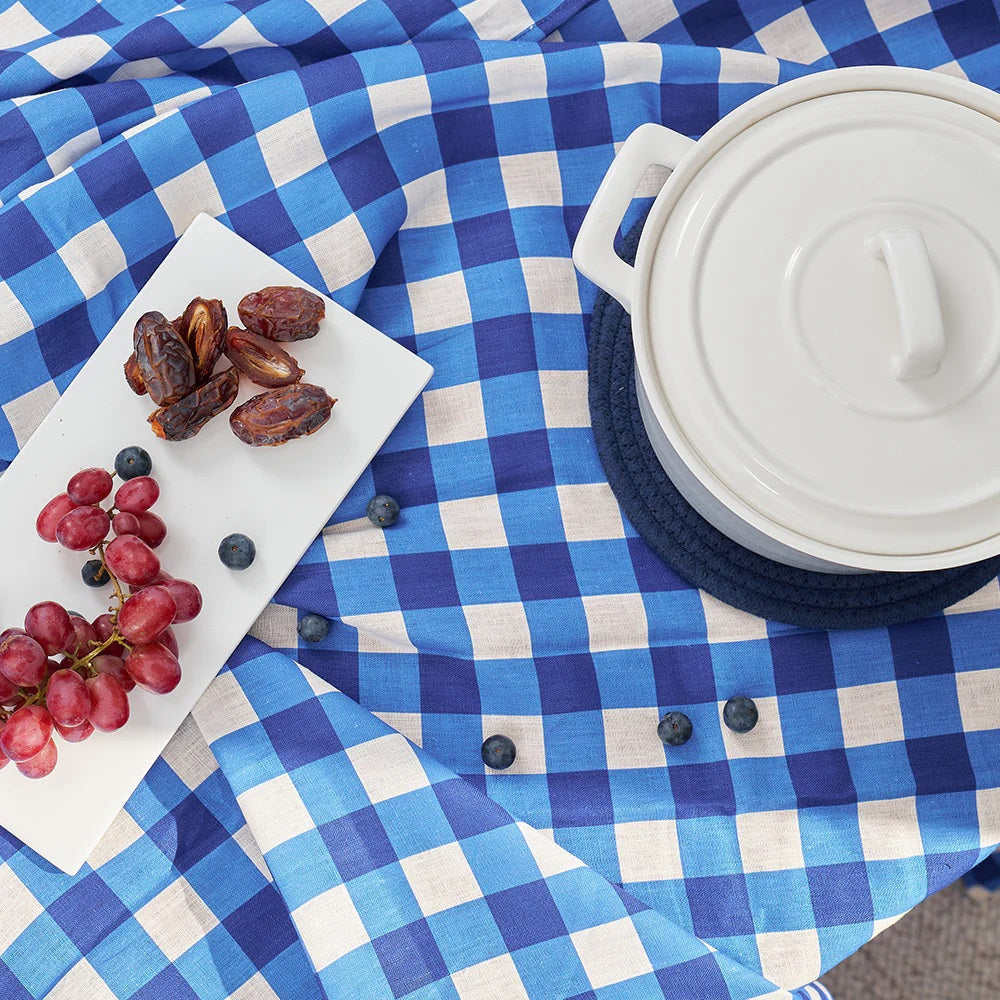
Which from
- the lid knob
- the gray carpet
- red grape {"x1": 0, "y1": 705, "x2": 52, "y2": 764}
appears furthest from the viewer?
the gray carpet

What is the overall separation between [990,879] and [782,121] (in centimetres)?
80

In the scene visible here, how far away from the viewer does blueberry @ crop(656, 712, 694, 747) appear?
2.17ft

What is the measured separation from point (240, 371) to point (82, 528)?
0.15 m

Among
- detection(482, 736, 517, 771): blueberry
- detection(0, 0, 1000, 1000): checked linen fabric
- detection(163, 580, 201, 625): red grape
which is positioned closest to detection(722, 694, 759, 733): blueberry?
detection(0, 0, 1000, 1000): checked linen fabric

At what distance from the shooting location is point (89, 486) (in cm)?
65

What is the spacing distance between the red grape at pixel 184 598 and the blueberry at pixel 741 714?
385mm

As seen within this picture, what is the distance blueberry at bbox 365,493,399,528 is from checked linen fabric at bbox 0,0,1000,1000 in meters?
0.02

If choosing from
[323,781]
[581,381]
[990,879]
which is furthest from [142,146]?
[990,879]

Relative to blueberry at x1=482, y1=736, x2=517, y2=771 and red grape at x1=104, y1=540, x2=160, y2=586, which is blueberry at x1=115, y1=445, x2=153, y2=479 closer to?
red grape at x1=104, y1=540, x2=160, y2=586

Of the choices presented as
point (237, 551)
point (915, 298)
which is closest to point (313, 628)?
point (237, 551)

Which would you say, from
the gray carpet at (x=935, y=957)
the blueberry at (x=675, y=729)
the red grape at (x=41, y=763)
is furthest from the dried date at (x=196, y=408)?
the gray carpet at (x=935, y=957)

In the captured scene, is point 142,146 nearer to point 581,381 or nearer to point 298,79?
point 298,79

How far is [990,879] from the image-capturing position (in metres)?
0.94

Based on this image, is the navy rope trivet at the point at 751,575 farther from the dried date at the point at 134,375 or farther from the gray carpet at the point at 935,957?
the gray carpet at the point at 935,957
